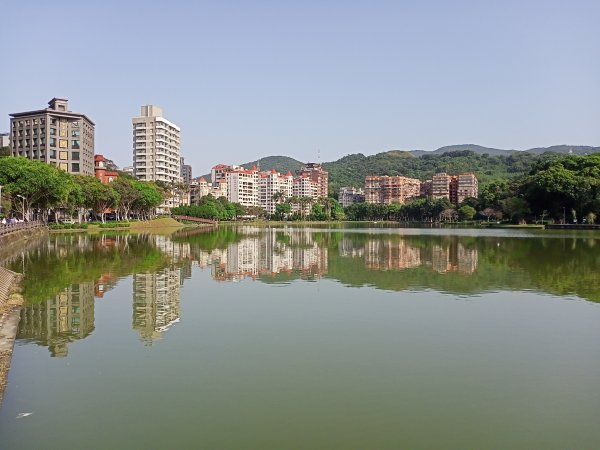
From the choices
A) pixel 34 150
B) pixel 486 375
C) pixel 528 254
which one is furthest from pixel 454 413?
pixel 34 150

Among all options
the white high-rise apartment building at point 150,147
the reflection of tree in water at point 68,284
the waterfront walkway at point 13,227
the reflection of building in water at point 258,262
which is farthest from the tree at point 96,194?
the white high-rise apartment building at point 150,147

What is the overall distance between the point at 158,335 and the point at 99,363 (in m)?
2.54

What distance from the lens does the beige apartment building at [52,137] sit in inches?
4166

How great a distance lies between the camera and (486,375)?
10484 millimetres

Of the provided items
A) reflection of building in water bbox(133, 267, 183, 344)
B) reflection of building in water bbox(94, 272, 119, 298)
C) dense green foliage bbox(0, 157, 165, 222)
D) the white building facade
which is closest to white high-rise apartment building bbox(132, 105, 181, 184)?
the white building facade

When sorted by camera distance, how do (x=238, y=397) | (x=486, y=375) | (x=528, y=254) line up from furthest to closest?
(x=528, y=254) → (x=486, y=375) → (x=238, y=397)

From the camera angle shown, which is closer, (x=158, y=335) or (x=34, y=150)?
(x=158, y=335)

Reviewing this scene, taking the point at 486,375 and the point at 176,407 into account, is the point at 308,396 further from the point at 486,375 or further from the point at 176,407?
the point at 486,375

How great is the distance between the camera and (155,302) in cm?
1830

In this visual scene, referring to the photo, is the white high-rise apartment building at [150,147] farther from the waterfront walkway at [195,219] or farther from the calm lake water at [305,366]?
the calm lake water at [305,366]

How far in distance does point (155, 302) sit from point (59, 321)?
3.56m

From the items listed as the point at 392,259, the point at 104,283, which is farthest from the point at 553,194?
the point at 104,283

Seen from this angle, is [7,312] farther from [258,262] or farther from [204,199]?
[204,199]

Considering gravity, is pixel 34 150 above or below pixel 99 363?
above
